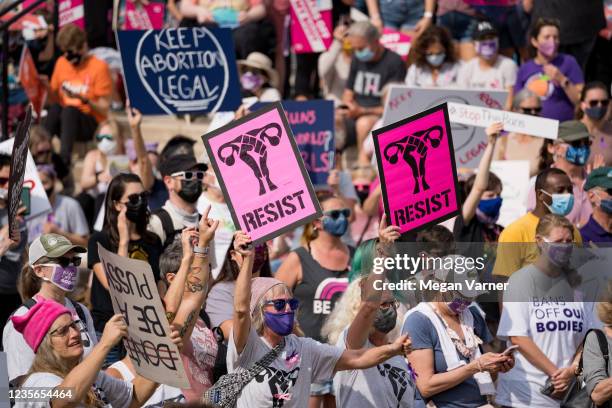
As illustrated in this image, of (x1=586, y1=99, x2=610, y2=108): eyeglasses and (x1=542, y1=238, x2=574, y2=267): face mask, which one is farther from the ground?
(x1=542, y1=238, x2=574, y2=267): face mask

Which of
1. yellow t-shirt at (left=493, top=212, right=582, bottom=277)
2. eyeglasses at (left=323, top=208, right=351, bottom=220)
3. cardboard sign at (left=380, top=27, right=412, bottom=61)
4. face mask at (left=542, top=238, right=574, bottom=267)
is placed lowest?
cardboard sign at (left=380, top=27, right=412, bottom=61)

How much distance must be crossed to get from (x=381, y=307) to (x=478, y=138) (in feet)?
12.6

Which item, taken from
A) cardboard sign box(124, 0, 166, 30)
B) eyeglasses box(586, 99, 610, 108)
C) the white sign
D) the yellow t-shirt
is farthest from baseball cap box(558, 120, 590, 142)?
cardboard sign box(124, 0, 166, 30)

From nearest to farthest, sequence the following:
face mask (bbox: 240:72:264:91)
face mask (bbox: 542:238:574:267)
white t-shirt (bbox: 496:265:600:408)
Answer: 1. white t-shirt (bbox: 496:265:600:408)
2. face mask (bbox: 542:238:574:267)
3. face mask (bbox: 240:72:264:91)

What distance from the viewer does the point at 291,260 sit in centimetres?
928

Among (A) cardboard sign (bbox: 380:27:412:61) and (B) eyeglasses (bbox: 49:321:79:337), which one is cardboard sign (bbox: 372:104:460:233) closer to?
(B) eyeglasses (bbox: 49:321:79:337)

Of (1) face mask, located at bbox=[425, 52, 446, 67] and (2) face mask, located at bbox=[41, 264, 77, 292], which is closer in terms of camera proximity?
(2) face mask, located at bbox=[41, 264, 77, 292]

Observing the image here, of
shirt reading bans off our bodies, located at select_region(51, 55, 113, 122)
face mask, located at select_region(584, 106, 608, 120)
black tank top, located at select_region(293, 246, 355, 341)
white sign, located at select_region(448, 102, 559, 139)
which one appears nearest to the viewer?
black tank top, located at select_region(293, 246, 355, 341)

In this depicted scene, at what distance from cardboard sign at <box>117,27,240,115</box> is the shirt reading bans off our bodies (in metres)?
3.04

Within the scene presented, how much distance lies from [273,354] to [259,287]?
364mm

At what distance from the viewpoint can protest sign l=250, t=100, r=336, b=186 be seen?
11086 millimetres

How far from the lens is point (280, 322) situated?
283 inches

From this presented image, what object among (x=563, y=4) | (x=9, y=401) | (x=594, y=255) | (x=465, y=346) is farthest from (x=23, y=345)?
(x=563, y=4)

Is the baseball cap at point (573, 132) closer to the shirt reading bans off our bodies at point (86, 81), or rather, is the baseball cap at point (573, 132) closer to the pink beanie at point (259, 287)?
the pink beanie at point (259, 287)
